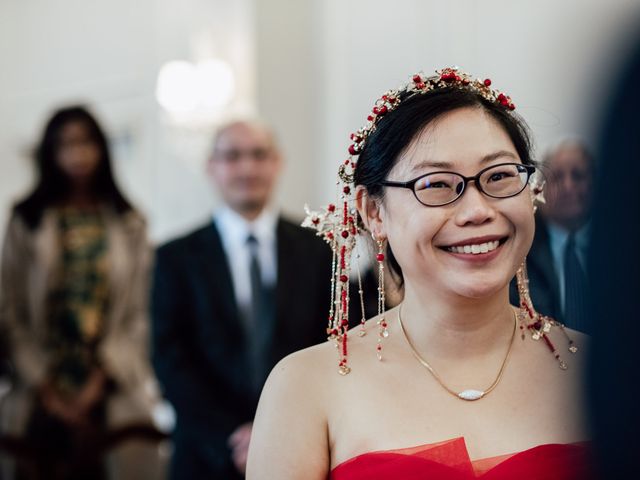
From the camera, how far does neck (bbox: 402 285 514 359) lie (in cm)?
155

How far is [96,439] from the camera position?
381 cm

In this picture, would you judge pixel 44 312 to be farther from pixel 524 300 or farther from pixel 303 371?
pixel 524 300

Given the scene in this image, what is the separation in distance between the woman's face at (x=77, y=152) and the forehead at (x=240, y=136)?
937mm

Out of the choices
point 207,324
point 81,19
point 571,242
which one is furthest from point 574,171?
point 81,19

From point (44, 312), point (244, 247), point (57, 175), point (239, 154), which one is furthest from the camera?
point (57, 175)

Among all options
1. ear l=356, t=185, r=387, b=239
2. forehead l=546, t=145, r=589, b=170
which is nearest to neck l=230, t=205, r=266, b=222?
forehead l=546, t=145, r=589, b=170

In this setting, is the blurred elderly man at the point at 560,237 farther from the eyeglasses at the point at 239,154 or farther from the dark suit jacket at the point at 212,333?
the eyeglasses at the point at 239,154

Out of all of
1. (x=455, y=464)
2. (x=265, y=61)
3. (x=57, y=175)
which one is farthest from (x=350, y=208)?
(x=265, y=61)

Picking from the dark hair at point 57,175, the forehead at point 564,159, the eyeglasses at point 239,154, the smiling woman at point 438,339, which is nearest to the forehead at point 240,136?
the eyeglasses at point 239,154

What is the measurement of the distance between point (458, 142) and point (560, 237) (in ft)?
1.17

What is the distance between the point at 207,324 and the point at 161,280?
26 centimetres

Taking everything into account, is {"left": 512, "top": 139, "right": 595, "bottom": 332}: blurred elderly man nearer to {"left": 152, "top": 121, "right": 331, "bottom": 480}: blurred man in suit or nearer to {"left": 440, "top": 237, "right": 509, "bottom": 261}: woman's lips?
{"left": 440, "top": 237, "right": 509, "bottom": 261}: woman's lips

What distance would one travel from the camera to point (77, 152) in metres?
4.11

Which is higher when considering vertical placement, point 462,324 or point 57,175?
point 57,175
